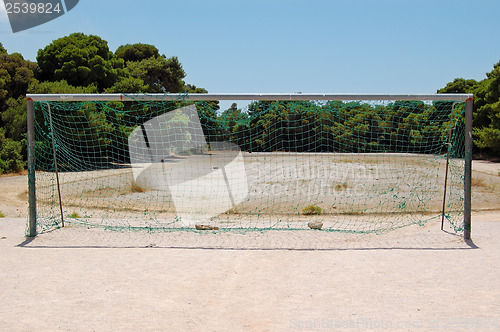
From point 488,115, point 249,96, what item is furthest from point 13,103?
point 488,115

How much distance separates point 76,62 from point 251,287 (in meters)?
20.1

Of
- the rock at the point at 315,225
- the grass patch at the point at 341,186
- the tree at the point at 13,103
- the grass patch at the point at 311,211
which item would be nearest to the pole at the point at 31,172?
the rock at the point at 315,225

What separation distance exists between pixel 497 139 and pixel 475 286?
22.5m

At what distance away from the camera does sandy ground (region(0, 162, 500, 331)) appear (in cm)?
341

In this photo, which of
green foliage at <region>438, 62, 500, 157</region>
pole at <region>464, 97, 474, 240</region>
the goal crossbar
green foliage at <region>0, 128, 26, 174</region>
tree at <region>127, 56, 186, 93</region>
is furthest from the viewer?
tree at <region>127, 56, 186, 93</region>

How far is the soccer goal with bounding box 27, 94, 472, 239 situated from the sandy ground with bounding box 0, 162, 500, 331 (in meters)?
0.98

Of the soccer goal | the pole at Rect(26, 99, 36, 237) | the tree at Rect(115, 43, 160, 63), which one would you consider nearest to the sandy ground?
the pole at Rect(26, 99, 36, 237)

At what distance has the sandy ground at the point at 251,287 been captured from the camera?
3.41 metres

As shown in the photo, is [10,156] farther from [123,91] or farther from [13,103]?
[123,91]

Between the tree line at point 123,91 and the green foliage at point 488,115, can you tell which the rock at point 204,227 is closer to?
the tree line at point 123,91

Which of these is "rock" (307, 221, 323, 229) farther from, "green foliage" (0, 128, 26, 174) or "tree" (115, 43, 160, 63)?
"tree" (115, 43, 160, 63)

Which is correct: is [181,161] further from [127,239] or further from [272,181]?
[127,239]

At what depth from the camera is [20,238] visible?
6.29 m

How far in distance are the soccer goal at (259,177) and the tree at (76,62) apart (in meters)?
4.65
